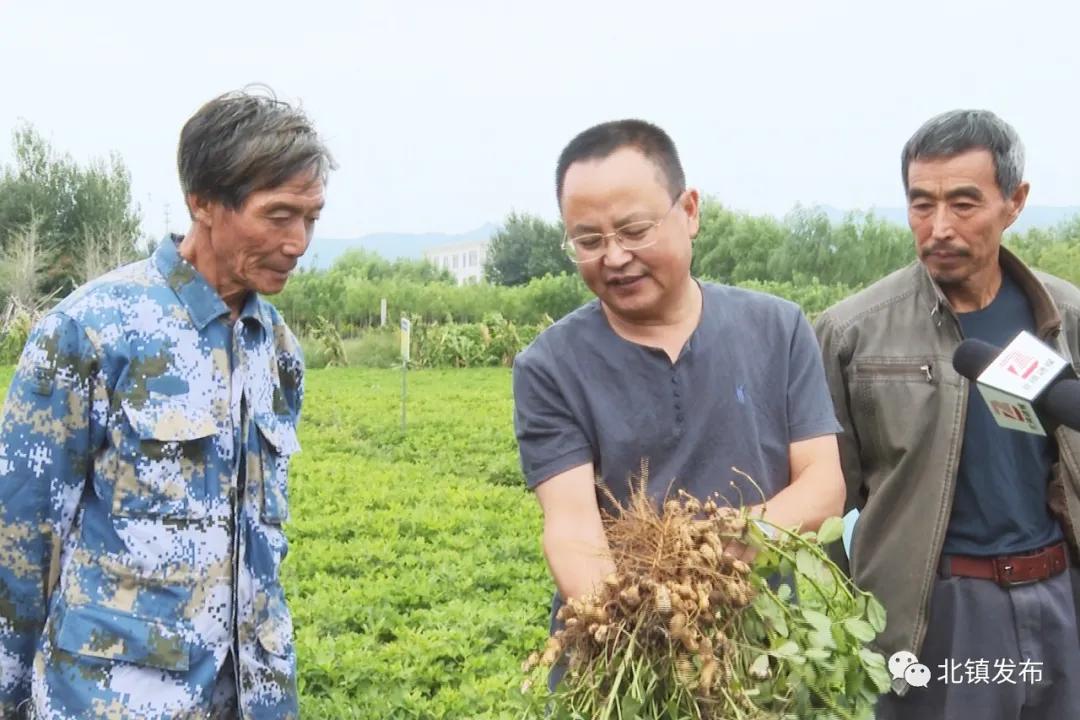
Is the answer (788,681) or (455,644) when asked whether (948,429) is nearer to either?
(788,681)

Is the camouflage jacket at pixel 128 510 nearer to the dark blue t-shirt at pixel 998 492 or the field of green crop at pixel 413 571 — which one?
the field of green crop at pixel 413 571

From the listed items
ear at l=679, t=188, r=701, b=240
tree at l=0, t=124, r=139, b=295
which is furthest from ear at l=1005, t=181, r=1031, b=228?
tree at l=0, t=124, r=139, b=295

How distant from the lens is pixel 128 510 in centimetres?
201

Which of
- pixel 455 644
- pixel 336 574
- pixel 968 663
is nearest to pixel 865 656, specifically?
pixel 968 663

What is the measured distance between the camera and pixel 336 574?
5707 millimetres

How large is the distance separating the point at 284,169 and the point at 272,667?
884mm

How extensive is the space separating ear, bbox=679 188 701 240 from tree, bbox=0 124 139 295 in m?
32.4

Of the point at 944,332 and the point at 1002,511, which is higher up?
the point at 944,332

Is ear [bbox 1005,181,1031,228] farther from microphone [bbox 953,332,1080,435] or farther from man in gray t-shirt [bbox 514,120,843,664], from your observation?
man in gray t-shirt [bbox 514,120,843,664]

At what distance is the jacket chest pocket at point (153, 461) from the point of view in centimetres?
201

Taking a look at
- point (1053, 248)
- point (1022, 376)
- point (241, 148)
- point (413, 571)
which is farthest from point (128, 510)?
point (1053, 248)

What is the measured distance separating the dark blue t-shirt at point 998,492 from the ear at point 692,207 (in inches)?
30.0

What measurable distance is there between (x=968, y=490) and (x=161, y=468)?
59.3 inches

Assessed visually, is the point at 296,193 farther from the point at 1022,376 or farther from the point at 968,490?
the point at 968,490
